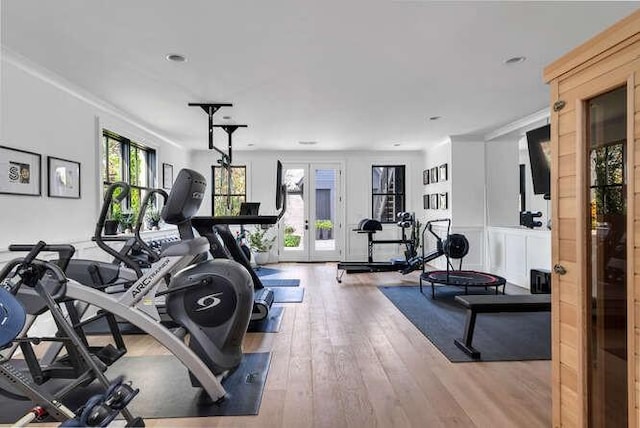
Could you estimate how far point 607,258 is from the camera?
1674mm

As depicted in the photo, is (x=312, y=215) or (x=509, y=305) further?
(x=312, y=215)

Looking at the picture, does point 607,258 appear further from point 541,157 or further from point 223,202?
point 223,202

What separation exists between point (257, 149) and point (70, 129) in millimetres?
4428

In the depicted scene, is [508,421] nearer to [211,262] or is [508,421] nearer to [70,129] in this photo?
[211,262]

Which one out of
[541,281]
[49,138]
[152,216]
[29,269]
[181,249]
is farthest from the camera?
[152,216]

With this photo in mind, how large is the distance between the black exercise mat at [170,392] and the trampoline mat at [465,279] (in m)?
3.13

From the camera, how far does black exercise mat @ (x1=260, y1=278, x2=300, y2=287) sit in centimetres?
615

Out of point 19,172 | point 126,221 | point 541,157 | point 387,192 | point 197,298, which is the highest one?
point 541,157

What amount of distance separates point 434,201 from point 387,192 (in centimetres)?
115

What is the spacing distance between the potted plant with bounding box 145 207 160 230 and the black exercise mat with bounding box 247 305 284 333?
2820 millimetres

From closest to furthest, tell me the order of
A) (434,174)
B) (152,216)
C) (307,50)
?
1. (307,50)
2. (152,216)
3. (434,174)

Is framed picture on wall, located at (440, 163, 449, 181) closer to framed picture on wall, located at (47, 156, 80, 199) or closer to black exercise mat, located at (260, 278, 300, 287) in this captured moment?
black exercise mat, located at (260, 278, 300, 287)

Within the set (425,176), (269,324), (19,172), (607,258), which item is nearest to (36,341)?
(19,172)

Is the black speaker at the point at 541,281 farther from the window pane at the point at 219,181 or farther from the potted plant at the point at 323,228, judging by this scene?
the window pane at the point at 219,181
